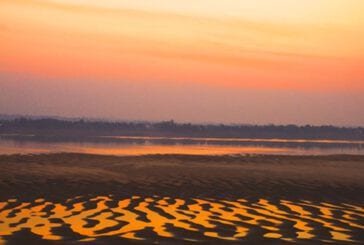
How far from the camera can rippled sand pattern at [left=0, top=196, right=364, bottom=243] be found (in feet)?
35.3

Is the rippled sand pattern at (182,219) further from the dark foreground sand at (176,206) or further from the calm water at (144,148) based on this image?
the calm water at (144,148)

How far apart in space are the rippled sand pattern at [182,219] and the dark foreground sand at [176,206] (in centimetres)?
2

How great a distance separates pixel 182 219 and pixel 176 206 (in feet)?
6.99

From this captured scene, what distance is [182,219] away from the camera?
12.6 meters

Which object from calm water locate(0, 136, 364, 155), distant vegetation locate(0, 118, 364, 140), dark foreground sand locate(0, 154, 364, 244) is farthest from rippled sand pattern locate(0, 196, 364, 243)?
distant vegetation locate(0, 118, 364, 140)

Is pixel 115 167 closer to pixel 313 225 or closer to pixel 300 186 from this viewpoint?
pixel 300 186

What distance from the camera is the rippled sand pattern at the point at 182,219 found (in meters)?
10.8

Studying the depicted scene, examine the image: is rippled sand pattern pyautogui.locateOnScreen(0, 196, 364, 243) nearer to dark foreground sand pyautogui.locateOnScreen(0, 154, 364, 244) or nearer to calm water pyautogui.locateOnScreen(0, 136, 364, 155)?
dark foreground sand pyautogui.locateOnScreen(0, 154, 364, 244)

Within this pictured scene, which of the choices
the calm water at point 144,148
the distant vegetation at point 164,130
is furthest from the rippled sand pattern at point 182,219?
the distant vegetation at point 164,130

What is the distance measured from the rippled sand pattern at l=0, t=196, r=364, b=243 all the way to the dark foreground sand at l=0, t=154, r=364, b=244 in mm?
19

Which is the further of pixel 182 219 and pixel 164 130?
pixel 164 130

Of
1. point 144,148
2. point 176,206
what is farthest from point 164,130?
point 176,206

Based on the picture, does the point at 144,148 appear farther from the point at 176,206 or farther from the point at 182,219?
the point at 182,219

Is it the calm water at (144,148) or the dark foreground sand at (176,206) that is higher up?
the calm water at (144,148)
